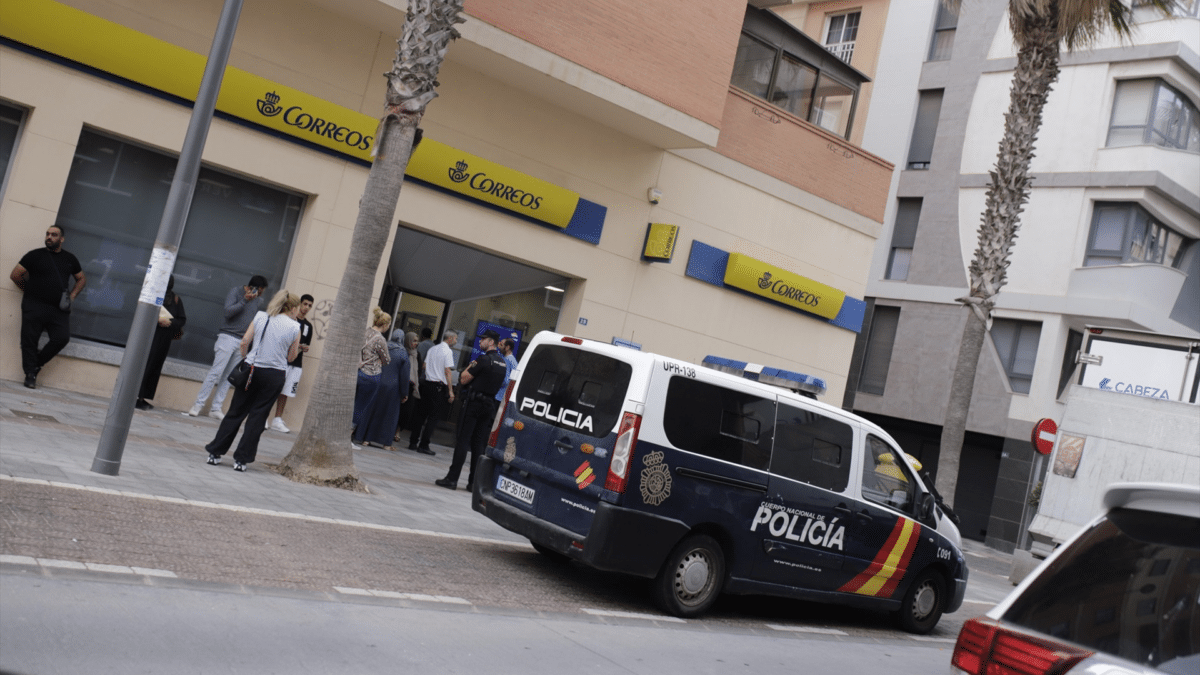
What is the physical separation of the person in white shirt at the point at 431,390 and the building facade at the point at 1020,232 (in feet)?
49.0

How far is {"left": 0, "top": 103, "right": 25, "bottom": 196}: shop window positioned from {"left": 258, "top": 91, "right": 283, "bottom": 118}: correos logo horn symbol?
2.85 meters

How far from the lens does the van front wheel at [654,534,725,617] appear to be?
25.4 feet

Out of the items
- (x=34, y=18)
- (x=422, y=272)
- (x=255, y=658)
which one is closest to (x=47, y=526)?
(x=255, y=658)

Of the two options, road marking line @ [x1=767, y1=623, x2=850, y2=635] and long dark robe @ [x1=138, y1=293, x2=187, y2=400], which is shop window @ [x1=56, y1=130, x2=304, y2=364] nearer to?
long dark robe @ [x1=138, y1=293, x2=187, y2=400]

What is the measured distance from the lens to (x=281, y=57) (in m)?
13.8

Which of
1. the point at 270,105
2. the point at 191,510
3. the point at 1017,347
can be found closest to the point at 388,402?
the point at 270,105

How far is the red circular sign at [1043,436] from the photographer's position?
1734 centimetres

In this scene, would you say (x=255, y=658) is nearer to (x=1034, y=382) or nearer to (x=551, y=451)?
(x=551, y=451)

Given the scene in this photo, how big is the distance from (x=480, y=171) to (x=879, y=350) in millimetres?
18666

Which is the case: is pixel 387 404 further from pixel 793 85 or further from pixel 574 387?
pixel 793 85

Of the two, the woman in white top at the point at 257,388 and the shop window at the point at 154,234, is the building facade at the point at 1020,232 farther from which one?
the woman in white top at the point at 257,388

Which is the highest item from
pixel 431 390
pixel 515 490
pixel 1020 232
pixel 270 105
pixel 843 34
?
pixel 843 34

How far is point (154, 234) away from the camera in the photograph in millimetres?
13492

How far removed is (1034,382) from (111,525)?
81.7ft
